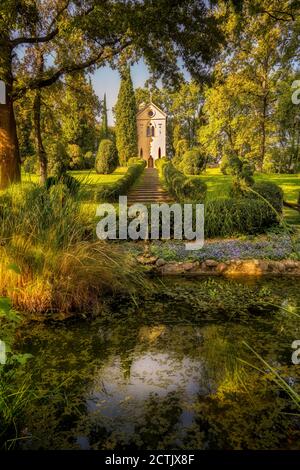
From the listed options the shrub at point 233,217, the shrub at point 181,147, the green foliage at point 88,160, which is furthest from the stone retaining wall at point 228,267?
the shrub at point 181,147

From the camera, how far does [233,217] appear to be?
1016 cm

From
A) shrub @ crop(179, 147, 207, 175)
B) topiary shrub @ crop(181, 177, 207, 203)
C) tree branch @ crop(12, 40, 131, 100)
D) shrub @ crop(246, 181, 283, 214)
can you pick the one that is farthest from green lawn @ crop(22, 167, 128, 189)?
shrub @ crop(179, 147, 207, 175)

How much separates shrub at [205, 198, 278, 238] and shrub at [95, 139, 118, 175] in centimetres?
1852

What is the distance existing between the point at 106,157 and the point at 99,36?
14.8 m

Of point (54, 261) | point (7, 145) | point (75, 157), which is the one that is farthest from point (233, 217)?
point (75, 157)

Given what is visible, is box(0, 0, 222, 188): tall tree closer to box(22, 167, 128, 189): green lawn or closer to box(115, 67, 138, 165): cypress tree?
box(22, 167, 128, 189): green lawn

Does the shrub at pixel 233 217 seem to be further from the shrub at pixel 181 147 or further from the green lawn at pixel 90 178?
the shrub at pixel 181 147

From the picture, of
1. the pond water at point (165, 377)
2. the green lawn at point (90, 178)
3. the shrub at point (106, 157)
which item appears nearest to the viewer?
the pond water at point (165, 377)

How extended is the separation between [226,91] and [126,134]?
59.2 ft

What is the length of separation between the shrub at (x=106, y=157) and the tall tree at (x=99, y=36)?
10.6 meters

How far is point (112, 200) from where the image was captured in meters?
14.9

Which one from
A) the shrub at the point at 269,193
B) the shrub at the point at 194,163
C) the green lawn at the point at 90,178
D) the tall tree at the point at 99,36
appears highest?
the tall tree at the point at 99,36

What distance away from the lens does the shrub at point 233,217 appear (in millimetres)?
10055
